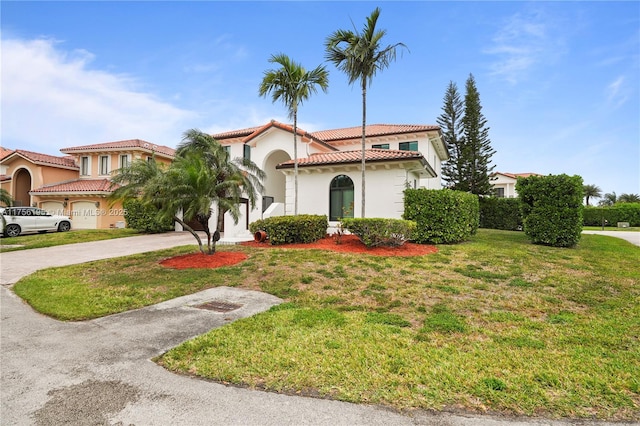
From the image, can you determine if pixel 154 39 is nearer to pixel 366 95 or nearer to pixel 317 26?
pixel 317 26

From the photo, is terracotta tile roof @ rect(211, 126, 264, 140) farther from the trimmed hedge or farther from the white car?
the trimmed hedge

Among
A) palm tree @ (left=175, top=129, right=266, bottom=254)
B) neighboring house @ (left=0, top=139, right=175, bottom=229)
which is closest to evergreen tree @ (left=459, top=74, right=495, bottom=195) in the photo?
palm tree @ (left=175, top=129, right=266, bottom=254)

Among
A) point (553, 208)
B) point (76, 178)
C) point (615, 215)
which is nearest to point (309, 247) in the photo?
point (553, 208)

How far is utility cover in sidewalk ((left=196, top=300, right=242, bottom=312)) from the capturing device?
19.9 ft

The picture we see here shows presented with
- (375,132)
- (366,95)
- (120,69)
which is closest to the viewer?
(366,95)

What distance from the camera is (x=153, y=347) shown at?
4.33m

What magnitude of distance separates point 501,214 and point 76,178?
128 ft

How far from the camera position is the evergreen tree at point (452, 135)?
96.4 feet

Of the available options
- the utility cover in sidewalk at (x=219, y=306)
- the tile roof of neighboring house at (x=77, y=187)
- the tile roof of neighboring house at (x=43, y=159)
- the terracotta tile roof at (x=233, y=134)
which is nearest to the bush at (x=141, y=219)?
the tile roof of neighboring house at (x=77, y=187)

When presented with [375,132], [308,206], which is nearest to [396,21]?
[308,206]

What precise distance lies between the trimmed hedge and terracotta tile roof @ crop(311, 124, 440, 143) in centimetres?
2598

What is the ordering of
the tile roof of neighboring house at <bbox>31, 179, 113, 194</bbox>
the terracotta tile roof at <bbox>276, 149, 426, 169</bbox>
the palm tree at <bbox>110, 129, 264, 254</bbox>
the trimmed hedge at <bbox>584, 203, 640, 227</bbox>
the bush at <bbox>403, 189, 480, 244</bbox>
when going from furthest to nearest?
1. the trimmed hedge at <bbox>584, 203, 640, 227</bbox>
2. the tile roof of neighboring house at <bbox>31, 179, 113, 194</bbox>
3. the terracotta tile roof at <bbox>276, 149, 426, 169</bbox>
4. the bush at <bbox>403, 189, 480, 244</bbox>
5. the palm tree at <bbox>110, 129, 264, 254</bbox>

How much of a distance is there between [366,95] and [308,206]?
6.35m

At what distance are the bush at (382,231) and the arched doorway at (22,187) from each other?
34.4m
